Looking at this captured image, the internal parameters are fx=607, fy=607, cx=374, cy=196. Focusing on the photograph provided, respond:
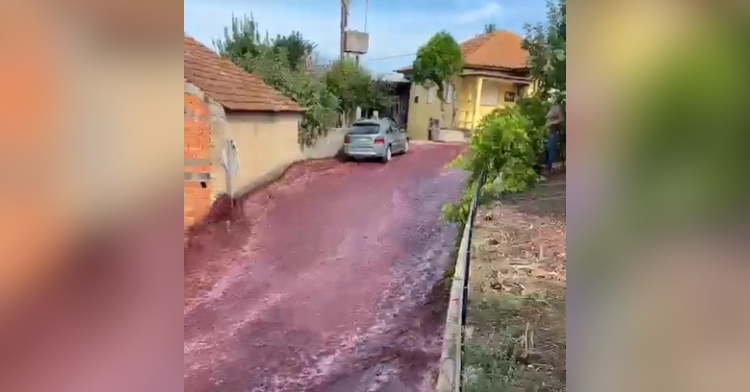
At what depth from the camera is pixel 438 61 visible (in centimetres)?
151

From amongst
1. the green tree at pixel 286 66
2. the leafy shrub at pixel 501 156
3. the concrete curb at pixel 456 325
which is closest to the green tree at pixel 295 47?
the green tree at pixel 286 66

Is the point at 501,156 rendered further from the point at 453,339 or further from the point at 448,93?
the point at 453,339

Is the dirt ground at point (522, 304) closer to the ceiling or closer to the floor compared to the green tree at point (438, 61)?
closer to the floor

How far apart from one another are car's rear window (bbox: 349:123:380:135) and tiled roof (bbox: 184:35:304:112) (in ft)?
0.47

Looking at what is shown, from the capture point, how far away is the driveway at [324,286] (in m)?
1.43

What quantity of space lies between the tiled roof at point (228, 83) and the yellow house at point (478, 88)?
1.03ft

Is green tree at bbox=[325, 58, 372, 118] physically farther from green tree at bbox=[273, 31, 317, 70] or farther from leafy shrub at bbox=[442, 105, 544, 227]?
leafy shrub at bbox=[442, 105, 544, 227]

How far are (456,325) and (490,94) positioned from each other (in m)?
0.57

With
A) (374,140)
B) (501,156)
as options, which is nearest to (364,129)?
(374,140)

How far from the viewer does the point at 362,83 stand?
1521 millimetres

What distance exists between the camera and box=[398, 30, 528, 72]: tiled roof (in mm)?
1455

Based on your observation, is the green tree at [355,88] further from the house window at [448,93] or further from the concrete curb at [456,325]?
the concrete curb at [456,325]
